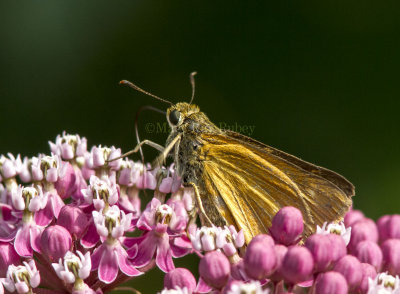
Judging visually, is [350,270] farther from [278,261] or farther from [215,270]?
[215,270]

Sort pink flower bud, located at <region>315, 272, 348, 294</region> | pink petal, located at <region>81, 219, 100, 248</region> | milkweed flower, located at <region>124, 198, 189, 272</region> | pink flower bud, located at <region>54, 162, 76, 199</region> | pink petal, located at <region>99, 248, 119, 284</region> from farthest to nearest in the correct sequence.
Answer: pink flower bud, located at <region>54, 162, 76, 199</region>
milkweed flower, located at <region>124, 198, 189, 272</region>
pink petal, located at <region>81, 219, 100, 248</region>
pink petal, located at <region>99, 248, 119, 284</region>
pink flower bud, located at <region>315, 272, 348, 294</region>

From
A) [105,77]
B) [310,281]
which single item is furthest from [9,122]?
[310,281]

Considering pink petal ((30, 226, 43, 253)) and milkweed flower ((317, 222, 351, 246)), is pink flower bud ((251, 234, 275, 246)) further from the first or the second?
pink petal ((30, 226, 43, 253))

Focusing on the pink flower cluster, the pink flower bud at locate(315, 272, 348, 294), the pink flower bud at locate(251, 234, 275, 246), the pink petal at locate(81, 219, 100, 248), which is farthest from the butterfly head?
the pink flower bud at locate(315, 272, 348, 294)

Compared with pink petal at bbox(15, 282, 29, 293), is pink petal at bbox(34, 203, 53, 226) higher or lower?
higher

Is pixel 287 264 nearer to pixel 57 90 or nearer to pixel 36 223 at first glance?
pixel 36 223

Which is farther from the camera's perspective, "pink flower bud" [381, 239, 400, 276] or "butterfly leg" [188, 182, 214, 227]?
"butterfly leg" [188, 182, 214, 227]

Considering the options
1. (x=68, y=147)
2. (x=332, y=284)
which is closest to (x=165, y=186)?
(x=68, y=147)
